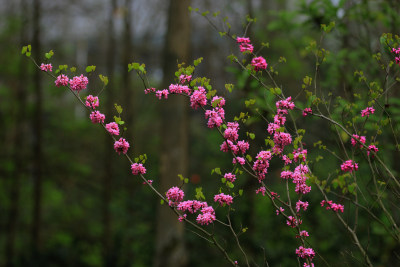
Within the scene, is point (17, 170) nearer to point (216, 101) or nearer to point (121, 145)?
point (121, 145)

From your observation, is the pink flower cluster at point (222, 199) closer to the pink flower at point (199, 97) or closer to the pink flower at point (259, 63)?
the pink flower at point (199, 97)

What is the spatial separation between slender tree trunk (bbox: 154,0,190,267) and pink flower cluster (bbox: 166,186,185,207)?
4.54 meters

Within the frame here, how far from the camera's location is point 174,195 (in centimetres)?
231

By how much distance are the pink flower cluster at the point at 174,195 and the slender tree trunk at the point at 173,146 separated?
454cm

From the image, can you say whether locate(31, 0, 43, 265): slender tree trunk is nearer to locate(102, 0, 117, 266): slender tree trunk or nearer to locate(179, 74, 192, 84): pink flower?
locate(102, 0, 117, 266): slender tree trunk

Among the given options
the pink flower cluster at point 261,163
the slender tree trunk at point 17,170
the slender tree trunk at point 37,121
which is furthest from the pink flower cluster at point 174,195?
the slender tree trunk at point 17,170

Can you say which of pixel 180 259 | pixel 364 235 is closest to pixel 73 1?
pixel 180 259

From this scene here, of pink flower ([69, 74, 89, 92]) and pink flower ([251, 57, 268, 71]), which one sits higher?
pink flower ([251, 57, 268, 71])

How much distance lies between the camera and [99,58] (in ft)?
65.7

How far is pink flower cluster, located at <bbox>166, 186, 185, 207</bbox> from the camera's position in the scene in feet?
7.55

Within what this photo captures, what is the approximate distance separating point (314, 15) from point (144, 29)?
10.5 m

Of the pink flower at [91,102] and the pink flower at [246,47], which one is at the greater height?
the pink flower at [246,47]

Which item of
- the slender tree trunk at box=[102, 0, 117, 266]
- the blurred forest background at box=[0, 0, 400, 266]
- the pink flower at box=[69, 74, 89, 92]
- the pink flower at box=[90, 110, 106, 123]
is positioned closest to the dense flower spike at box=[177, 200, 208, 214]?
the pink flower at box=[90, 110, 106, 123]

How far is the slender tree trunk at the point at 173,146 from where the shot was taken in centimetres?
694
